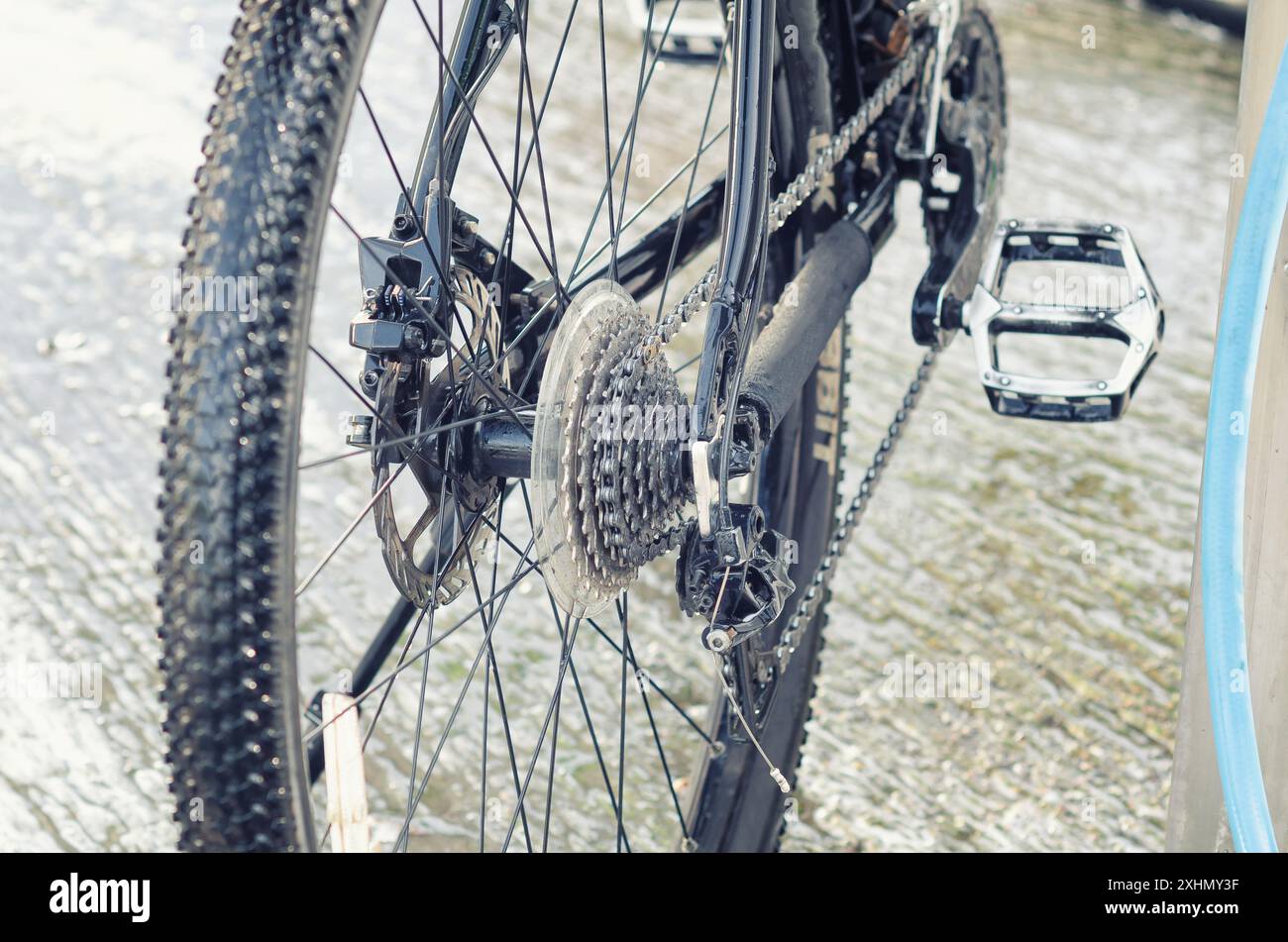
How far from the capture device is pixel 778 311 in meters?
1.23

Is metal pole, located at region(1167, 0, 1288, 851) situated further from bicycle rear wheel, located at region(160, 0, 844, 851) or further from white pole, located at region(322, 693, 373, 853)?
white pole, located at region(322, 693, 373, 853)

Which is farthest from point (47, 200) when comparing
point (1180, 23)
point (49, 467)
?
point (1180, 23)

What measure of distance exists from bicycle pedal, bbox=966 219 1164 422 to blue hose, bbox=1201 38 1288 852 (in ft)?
0.68

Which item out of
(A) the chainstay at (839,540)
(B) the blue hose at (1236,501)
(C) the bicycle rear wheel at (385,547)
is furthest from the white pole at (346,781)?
(B) the blue hose at (1236,501)

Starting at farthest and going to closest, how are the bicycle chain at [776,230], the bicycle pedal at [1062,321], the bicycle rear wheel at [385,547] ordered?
1. the bicycle pedal at [1062,321]
2. the bicycle chain at [776,230]
3. the bicycle rear wheel at [385,547]

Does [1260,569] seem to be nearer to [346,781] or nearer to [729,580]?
[729,580]

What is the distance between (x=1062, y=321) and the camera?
1.42 m

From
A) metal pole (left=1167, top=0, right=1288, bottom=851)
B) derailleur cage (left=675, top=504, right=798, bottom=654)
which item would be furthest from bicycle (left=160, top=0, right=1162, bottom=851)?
metal pole (left=1167, top=0, right=1288, bottom=851)

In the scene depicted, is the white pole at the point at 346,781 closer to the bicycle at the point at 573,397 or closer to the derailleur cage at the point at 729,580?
the bicycle at the point at 573,397

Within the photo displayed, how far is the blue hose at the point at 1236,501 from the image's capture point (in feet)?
3.76

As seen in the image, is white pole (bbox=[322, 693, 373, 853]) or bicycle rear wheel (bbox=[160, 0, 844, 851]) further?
white pole (bbox=[322, 693, 373, 853])

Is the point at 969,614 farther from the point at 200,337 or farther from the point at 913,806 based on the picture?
the point at 200,337

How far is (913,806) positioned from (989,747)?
13 cm

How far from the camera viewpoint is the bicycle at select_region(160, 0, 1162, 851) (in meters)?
0.76
